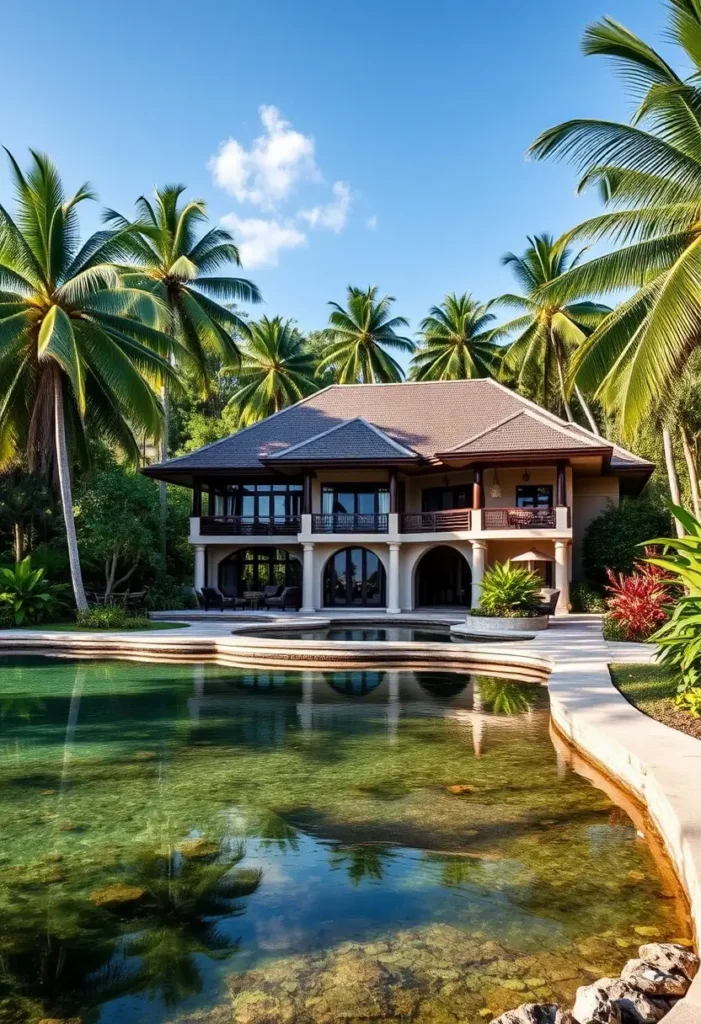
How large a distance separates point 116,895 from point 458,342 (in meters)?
38.8

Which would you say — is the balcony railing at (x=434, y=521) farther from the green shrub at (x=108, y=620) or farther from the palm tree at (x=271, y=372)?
the palm tree at (x=271, y=372)

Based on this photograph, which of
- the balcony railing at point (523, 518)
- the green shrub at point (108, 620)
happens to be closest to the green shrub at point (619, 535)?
the balcony railing at point (523, 518)

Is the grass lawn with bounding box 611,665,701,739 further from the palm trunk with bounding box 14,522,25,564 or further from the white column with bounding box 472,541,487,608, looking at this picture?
the palm trunk with bounding box 14,522,25,564

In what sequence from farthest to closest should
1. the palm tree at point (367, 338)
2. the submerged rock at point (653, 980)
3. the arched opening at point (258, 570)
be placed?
the palm tree at point (367, 338) < the arched opening at point (258, 570) < the submerged rock at point (653, 980)

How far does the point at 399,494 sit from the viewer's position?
2675 centimetres

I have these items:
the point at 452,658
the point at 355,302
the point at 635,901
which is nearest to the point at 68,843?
the point at 635,901

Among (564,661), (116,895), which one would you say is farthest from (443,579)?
(116,895)

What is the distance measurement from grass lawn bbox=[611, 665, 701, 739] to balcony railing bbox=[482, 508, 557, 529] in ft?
39.7

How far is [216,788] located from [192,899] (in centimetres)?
240

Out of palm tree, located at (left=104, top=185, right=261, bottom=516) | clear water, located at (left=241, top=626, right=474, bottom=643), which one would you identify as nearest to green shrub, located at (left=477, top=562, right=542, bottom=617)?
clear water, located at (left=241, top=626, right=474, bottom=643)

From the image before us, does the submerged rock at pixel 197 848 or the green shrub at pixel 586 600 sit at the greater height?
the green shrub at pixel 586 600

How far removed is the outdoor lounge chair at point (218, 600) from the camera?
2497 cm

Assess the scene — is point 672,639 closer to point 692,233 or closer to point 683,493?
point 692,233

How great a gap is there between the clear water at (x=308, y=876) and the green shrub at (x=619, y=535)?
16.3 m
